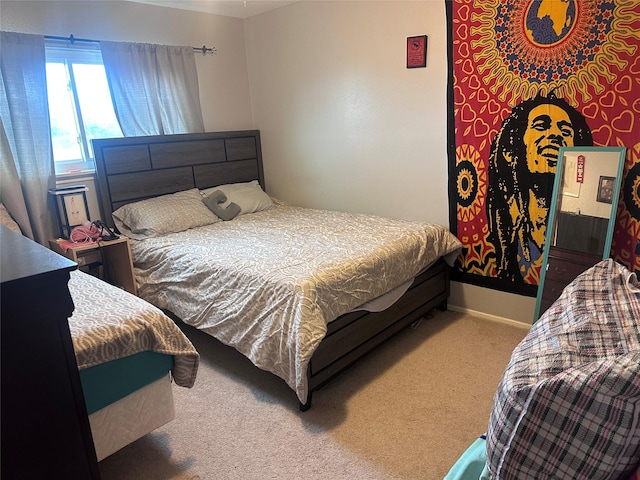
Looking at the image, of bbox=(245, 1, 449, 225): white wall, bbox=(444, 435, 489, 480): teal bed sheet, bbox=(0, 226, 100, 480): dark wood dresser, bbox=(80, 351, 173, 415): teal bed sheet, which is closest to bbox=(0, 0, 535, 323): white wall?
bbox=(245, 1, 449, 225): white wall

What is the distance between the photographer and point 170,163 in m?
3.57

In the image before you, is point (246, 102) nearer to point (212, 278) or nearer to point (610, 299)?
point (212, 278)

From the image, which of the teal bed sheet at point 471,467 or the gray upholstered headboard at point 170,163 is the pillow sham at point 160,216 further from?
the teal bed sheet at point 471,467

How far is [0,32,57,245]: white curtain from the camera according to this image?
Result: 2739mm

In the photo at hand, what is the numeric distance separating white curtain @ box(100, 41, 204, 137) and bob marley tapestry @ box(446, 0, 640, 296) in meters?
2.14

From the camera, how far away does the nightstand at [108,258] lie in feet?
9.35

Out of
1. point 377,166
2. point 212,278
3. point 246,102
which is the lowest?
point 212,278

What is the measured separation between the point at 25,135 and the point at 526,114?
321 centimetres

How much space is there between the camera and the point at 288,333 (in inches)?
80.5

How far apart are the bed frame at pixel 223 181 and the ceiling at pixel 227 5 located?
1.03 metres

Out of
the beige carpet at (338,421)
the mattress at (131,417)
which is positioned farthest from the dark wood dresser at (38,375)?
the beige carpet at (338,421)

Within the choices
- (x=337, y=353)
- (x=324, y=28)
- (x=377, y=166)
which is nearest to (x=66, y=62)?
(x=324, y=28)

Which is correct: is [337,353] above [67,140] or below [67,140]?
below

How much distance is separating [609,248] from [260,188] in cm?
279
